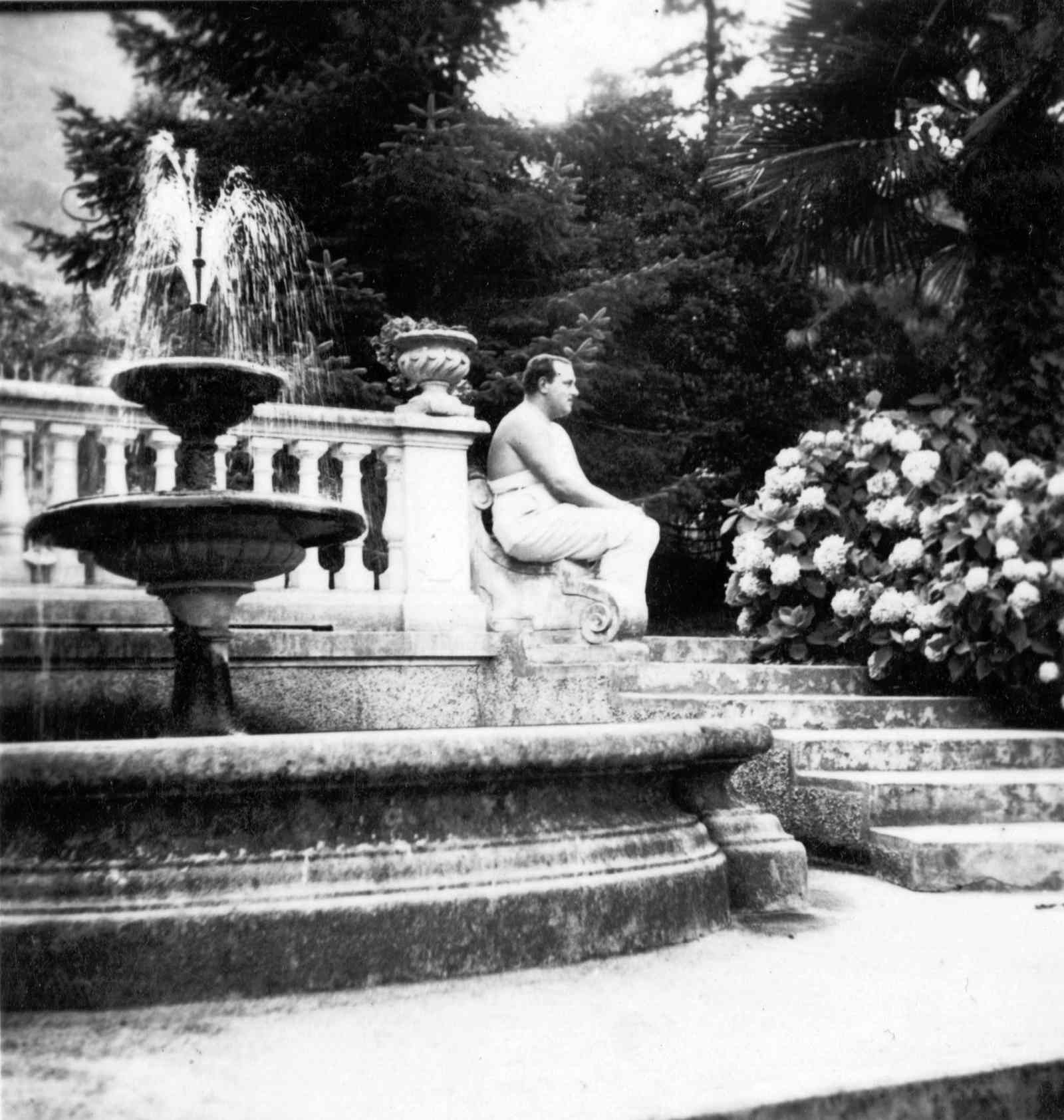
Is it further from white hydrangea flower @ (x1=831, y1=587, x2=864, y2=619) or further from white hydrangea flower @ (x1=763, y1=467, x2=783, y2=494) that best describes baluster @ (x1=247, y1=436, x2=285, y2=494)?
white hydrangea flower @ (x1=763, y1=467, x2=783, y2=494)

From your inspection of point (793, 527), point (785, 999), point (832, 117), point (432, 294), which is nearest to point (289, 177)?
point (432, 294)

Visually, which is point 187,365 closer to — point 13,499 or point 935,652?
point 13,499

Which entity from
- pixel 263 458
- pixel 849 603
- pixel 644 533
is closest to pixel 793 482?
pixel 849 603

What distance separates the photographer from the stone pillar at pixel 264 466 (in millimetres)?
5211

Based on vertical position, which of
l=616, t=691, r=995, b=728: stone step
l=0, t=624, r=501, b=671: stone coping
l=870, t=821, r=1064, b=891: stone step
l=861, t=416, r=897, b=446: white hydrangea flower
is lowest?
l=870, t=821, r=1064, b=891: stone step

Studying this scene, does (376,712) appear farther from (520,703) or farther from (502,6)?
(502,6)

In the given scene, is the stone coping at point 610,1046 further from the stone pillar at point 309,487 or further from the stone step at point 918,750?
the stone pillar at point 309,487

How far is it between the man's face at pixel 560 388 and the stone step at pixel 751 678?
1430 mm

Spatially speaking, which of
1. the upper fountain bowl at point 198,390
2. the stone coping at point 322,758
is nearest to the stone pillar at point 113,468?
the upper fountain bowl at point 198,390

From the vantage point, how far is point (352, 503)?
17.8 feet

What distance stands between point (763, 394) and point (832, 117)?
6.35 metres

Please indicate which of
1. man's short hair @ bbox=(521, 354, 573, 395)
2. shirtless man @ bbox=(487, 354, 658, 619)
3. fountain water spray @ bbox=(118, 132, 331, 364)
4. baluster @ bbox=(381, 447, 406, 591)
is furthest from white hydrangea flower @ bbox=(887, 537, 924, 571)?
fountain water spray @ bbox=(118, 132, 331, 364)

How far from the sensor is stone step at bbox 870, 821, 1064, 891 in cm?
405

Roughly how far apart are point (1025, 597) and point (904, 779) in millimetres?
1675
